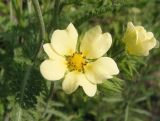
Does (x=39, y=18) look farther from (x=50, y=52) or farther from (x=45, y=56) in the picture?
(x=45, y=56)

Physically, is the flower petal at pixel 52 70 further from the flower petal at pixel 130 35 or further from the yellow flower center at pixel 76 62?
the flower petal at pixel 130 35

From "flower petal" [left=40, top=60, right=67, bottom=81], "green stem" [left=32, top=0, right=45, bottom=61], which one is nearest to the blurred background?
"green stem" [left=32, top=0, right=45, bottom=61]

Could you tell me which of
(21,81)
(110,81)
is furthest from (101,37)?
(21,81)

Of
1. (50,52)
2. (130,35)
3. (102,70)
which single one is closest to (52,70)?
(50,52)

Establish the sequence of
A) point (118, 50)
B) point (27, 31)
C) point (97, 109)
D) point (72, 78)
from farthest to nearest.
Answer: point (97, 109), point (27, 31), point (118, 50), point (72, 78)

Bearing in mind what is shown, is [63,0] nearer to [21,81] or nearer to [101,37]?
[101,37]

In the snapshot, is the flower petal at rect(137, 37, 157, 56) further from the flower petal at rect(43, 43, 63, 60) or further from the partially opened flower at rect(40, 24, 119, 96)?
the flower petal at rect(43, 43, 63, 60)

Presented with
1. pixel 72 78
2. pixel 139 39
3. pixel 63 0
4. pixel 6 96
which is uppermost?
pixel 63 0
